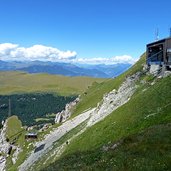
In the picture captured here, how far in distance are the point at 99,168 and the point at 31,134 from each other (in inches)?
3362

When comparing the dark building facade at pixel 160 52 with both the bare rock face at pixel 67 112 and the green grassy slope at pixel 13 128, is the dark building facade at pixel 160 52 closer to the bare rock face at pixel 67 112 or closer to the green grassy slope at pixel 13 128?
the bare rock face at pixel 67 112

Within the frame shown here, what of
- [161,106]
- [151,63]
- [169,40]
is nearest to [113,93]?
[151,63]

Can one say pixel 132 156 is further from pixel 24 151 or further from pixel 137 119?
pixel 24 151

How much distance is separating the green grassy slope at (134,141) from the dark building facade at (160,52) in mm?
15270

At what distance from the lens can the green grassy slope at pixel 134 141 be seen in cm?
2920

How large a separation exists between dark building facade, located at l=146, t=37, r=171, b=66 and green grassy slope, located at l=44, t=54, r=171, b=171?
15270 mm

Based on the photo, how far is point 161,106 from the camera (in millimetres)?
49656

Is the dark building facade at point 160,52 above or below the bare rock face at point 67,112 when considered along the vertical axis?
above

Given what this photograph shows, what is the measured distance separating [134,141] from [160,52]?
159 ft

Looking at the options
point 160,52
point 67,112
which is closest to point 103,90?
point 67,112

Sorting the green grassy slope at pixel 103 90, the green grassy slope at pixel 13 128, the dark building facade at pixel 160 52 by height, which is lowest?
the green grassy slope at pixel 13 128

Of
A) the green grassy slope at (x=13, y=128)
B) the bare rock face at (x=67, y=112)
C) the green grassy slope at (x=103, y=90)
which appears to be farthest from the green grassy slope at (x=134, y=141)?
the green grassy slope at (x=13, y=128)

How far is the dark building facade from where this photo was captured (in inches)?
2911

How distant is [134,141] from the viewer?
35406mm
